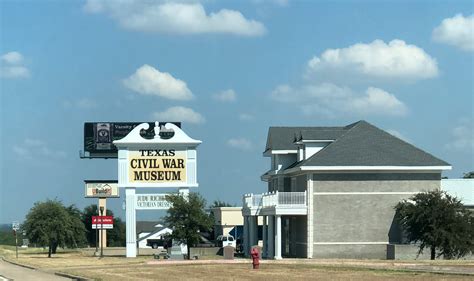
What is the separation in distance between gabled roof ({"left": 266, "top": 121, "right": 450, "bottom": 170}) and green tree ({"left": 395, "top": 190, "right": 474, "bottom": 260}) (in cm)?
365

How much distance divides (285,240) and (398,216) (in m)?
10.7

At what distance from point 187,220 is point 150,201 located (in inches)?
187

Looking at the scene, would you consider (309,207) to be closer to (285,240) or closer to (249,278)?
(285,240)

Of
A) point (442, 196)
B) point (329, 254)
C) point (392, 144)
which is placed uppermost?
point (392, 144)

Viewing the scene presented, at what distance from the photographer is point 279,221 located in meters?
56.0

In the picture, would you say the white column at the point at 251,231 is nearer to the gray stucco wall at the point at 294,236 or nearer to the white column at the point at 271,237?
the gray stucco wall at the point at 294,236

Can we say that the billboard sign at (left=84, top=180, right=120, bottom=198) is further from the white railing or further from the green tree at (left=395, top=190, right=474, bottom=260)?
the green tree at (left=395, top=190, right=474, bottom=260)

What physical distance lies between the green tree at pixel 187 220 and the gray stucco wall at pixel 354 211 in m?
10.3

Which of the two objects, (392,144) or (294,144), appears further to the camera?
(294,144)

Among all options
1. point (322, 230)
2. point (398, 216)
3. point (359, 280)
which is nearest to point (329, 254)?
point (322, 230)

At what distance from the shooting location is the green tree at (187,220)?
6091 centimetres

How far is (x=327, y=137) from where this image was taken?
193ft

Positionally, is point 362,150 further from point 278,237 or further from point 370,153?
point 278,237

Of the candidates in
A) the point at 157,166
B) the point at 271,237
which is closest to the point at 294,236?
the point at 271,237
